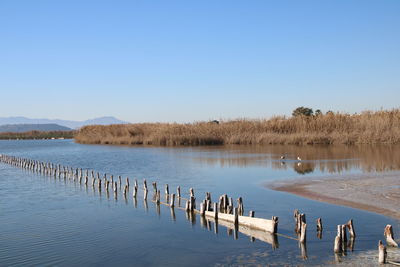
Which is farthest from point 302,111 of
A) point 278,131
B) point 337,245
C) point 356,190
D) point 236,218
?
point 337,245

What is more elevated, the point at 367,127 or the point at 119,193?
the point at 367,127

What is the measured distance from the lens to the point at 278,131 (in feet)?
160

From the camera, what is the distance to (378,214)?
13.3m

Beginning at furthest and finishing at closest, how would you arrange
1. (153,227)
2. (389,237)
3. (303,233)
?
(153,227) < (303,233) < (389,237)

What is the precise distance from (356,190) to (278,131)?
104 ft

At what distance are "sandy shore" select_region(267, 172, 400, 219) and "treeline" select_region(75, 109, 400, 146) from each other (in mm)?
20364

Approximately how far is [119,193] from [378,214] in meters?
10.5

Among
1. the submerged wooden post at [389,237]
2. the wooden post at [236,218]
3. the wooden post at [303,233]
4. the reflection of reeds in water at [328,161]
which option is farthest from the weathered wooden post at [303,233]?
the reflection of reeds in water at [328,161]

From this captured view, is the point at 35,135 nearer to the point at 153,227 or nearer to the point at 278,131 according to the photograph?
the point at 278,131

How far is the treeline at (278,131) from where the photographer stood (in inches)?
1610

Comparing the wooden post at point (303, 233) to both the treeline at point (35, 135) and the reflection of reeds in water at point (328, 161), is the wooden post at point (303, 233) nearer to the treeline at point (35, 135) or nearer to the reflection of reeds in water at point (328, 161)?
the reflection of reeds in water at point (328, 161)

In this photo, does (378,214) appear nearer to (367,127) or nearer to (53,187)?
(53,187)

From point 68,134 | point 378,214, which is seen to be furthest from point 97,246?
point 68,134

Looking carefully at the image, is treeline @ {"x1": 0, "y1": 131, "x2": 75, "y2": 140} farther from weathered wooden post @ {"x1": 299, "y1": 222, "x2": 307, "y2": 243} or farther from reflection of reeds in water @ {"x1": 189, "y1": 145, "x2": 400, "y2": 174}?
weathered wooden post @ {"x1": 299, "y1": 222, "x2": 307, "y2": 243}
